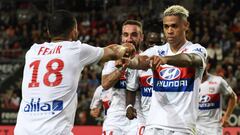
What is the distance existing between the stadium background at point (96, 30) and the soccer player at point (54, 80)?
8.21 m

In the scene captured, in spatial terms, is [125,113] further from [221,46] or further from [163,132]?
[221,46]

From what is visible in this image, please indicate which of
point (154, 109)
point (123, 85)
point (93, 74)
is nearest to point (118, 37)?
point (93, 74)

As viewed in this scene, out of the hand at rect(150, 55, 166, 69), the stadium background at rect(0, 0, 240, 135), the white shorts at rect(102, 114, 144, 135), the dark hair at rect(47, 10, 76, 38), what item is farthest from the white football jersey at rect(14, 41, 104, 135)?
the stadium background at rect(0, 0, 240, 135)

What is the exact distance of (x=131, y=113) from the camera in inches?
296

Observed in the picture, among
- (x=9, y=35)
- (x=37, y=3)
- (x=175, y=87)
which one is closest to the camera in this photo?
(x=175, y=87)

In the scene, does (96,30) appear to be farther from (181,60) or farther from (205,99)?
(181,60)

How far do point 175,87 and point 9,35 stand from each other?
54.8ft

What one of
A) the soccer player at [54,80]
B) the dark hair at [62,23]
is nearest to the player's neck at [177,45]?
the soccer player at [54,80]

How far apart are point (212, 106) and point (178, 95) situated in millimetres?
3735

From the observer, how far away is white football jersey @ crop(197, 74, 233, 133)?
9.62 meters

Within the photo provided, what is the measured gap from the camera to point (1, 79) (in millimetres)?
17875

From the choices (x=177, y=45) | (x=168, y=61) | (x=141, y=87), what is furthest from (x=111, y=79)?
(x=168, y=61)

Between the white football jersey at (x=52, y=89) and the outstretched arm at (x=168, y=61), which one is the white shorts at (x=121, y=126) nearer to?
the outstretched arm at (x=168, y=61)

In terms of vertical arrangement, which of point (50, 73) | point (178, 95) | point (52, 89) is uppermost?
point (50, 73)
